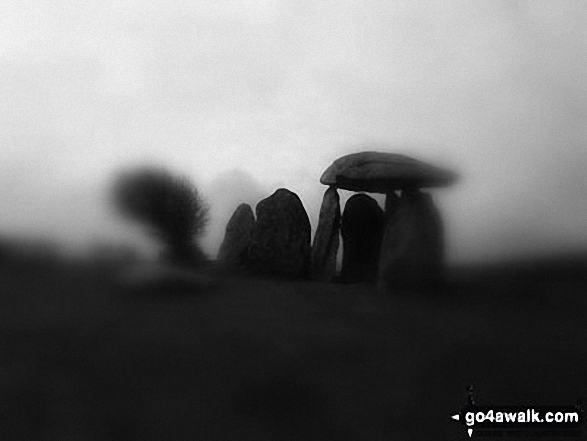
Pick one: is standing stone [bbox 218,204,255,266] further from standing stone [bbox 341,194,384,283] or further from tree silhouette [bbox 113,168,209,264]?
standing stone [bbox 341,194,384,283]

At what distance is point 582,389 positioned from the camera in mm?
3117

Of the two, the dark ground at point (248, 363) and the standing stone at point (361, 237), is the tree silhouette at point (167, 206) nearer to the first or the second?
the dark ground at point (248, 363)

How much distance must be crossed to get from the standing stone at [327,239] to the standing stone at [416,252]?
0.26 m

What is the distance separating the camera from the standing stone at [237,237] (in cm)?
328

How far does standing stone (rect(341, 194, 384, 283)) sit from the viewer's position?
3469 mm

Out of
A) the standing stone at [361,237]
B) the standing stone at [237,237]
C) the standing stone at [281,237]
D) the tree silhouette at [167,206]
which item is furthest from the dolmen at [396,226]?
the tree silhouette at [167,206]

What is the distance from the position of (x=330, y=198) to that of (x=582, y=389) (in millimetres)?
1489

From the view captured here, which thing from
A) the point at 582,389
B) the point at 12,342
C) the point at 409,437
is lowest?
the point at 409,437

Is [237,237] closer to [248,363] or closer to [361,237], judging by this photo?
[248,363]

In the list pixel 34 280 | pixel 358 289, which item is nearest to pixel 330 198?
pixel 358 289

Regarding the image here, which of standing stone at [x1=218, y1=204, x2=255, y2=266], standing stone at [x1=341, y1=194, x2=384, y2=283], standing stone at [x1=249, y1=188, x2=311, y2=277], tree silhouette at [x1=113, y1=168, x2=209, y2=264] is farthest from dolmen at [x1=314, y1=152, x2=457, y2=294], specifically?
tree silhouette at [x1=113, y1=168, x2=209, y2=264]

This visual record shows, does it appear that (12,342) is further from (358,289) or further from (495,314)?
(495,314)

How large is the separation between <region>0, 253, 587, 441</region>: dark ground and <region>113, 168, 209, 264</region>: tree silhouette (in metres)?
0.19

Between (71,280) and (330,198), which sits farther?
(330,198)
